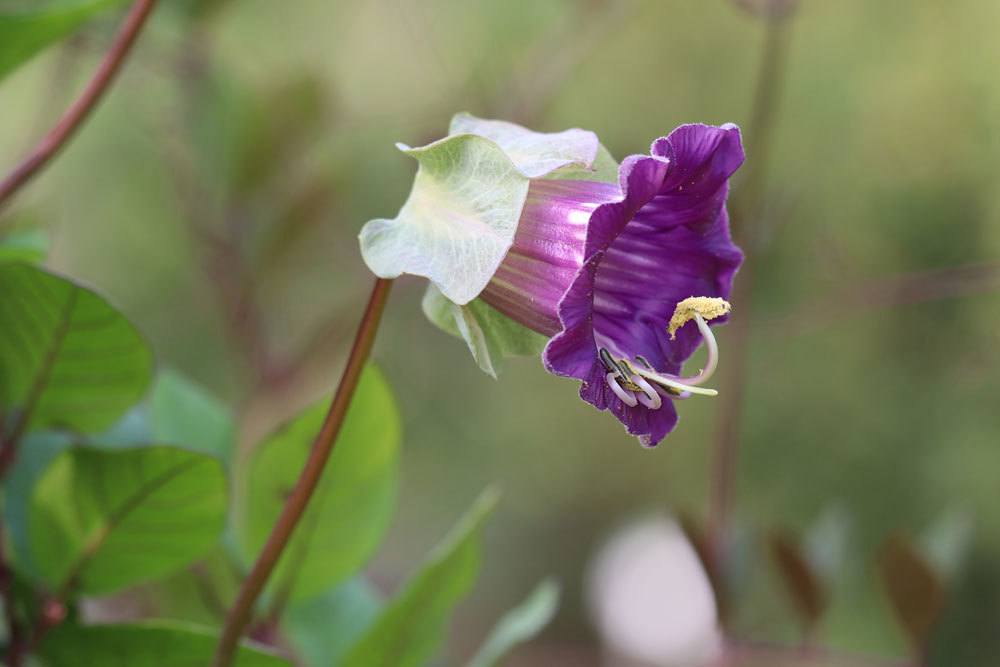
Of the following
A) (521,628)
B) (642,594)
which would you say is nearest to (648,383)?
(521,628)

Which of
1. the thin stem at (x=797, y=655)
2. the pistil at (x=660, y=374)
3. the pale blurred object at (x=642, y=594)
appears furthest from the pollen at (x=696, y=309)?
the pale blurred object at (x=642, y=594)

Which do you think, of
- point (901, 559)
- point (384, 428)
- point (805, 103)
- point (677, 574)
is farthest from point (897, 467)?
point (384, 428)

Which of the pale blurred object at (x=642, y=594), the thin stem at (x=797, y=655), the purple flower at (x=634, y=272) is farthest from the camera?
the pale blurred object at (x=642, y=594)

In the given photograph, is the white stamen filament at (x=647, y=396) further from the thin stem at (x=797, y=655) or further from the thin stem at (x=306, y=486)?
the thin stem at (x=797, y=655)

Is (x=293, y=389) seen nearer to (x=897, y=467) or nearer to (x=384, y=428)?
(x=384, y=428)

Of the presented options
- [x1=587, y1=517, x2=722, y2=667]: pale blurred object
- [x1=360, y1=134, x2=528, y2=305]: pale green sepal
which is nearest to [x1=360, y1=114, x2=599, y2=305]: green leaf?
[x1=360, y1=134, x2=528, y2=305]: pale green sepal

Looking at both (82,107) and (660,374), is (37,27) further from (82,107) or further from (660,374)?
(660,374)
